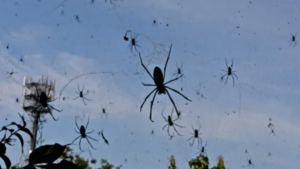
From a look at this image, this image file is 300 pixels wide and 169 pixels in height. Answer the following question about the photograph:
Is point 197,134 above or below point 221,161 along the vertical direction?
above

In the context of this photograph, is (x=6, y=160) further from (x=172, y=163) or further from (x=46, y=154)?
(x=172, y=163)

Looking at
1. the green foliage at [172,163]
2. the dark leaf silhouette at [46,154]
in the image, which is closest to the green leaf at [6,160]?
the dark leaf silhouette at [46,154]

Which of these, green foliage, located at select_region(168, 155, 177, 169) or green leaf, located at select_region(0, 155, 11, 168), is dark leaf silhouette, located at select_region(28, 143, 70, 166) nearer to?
green leaf, located at select_region(0, 155, 11, 168)


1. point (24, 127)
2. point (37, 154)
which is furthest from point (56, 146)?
point (24, 127)

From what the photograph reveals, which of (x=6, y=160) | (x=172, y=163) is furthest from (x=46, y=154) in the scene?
Answer: (x=172, y=163)

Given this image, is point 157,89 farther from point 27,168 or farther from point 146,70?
point 27,168

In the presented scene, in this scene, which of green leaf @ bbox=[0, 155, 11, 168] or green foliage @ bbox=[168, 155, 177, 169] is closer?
green leaf @ bbox=[0, 155, 11, 168]

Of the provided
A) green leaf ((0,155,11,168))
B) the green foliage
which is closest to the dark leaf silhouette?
green leaf ((0,155,11,168))

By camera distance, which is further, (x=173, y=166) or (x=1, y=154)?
(x=173, y=166)
